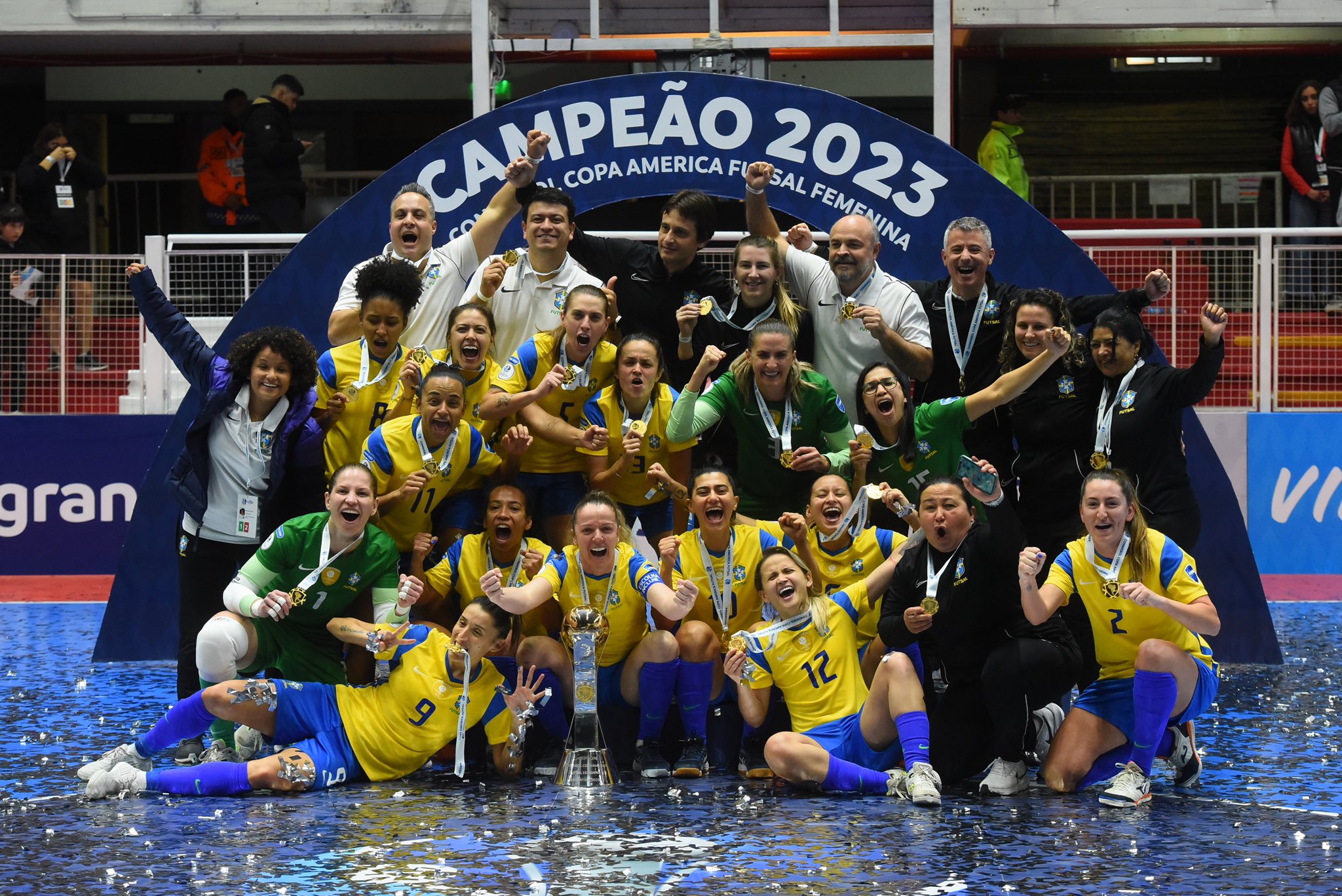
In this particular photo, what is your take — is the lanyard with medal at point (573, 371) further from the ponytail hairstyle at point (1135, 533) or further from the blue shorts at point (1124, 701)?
the blue shorts at point (1124, 701)

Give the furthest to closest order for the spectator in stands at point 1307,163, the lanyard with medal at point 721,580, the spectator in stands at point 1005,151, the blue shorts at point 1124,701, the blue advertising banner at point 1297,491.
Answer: the spectator in stands at point 1005,151 → the spectator in stands at point 1307,163 → the blue advertising banner at point 1297,491 → the lanyard with medal at point 721,580 → the blue shorts at point 1124,701

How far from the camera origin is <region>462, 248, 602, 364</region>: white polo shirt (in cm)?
850

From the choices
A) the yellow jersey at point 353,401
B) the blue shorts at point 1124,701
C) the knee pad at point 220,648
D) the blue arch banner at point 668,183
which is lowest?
the blue shorts at point 1124,701

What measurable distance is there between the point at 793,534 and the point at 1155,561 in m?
1.47

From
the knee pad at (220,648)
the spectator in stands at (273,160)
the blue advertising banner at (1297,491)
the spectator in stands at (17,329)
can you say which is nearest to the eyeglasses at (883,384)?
the knee pad at (220,648)

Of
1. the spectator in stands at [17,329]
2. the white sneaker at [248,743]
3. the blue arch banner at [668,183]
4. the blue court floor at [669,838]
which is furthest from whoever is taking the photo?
the spectator in stands at [17,329]

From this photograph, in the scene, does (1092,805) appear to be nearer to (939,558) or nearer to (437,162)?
(939,558)

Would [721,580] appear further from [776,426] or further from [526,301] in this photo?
[526,301]

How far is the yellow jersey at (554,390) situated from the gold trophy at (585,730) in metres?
1.34

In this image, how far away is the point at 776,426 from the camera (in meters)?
7.88

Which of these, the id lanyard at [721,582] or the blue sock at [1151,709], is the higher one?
the id lanyard at [721,582]

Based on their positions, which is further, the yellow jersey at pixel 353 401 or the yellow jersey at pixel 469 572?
the yellow jersey at pixel 353 401

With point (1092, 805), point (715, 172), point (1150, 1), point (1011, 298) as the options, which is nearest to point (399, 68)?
point (1150, 1)

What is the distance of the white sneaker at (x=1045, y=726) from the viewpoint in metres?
6.89
